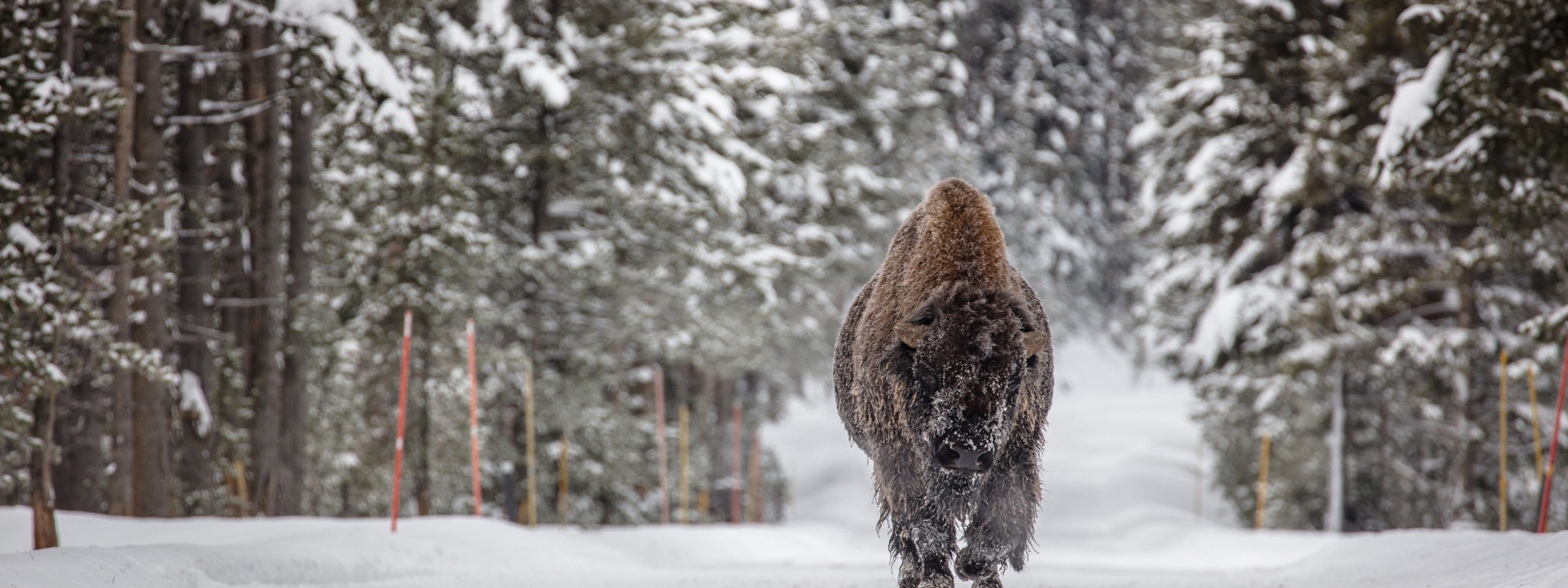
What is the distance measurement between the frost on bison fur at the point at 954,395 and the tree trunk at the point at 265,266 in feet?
26.7

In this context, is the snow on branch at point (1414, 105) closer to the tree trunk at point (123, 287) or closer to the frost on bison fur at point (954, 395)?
the frost on bison fur at point (954, 395)

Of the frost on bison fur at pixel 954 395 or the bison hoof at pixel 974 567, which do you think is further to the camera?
the bison hoof at pixel 974 567

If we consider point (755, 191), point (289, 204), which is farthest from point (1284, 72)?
point (289, 204)

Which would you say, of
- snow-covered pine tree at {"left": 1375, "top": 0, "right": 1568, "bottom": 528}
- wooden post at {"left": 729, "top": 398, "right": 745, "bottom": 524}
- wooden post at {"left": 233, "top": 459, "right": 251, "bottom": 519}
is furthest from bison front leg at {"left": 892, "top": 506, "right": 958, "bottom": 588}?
wooden post at {"left": 729, "top": 398, "right": 745, "bottom": 524}

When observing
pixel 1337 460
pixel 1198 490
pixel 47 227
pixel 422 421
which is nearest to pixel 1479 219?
pixel 1337 460

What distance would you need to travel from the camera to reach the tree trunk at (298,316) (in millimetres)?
12531

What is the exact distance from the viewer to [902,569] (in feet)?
18.0

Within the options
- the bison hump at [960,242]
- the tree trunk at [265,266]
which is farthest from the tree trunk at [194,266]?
the bison hump at [960,242]

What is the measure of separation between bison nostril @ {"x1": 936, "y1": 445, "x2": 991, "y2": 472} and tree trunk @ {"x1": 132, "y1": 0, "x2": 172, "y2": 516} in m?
7.22

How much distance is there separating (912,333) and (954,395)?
1.07 feet

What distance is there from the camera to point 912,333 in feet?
16.8

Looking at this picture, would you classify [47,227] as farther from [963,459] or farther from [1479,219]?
[1479,219]

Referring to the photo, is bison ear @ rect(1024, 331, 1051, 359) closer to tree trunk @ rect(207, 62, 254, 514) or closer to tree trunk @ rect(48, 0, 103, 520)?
tree trunk @ rect(48, 0, 103, 520)

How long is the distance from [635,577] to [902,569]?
3339 millimetres
